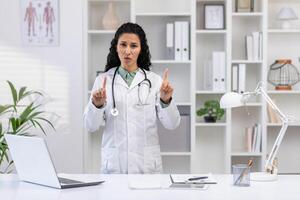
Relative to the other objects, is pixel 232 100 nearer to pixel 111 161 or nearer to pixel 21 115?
pixel 111 161

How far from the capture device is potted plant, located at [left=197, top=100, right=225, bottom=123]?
4.57 metres

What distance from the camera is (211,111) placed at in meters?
4.58

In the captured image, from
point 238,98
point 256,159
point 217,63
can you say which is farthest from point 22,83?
point 238,98

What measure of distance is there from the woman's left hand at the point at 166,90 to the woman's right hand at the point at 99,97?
12.5 inches

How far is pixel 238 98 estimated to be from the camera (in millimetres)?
2736

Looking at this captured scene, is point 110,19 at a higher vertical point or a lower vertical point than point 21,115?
higher

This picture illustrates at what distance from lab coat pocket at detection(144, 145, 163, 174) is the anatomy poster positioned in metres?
1.66

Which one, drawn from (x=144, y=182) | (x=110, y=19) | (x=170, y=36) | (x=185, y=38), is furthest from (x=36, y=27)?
(x=144, y=182)

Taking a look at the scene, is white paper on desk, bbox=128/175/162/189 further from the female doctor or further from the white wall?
the white wall

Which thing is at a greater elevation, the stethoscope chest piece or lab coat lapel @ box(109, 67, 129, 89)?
lab coat lapel @ box(109, 67, 129, 89)

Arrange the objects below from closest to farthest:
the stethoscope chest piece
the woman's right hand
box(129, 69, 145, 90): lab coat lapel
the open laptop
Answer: the open laptop, the woman's right hand, the stethoscope chest piece, box(129, 69, 145, 90): lab coat lapel

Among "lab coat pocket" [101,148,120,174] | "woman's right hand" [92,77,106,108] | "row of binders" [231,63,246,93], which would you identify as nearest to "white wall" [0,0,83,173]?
"row of binders" [231,63,246,93]

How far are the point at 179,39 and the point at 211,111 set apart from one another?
2.10 ft

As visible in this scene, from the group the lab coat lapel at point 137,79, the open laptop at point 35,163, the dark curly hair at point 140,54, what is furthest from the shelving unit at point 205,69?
the open laptop at point 35,163
